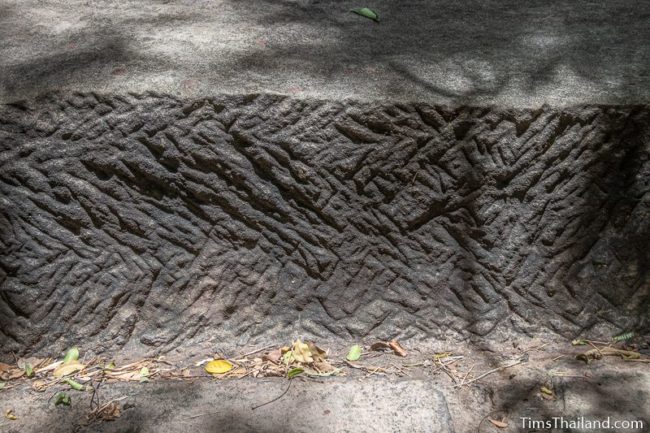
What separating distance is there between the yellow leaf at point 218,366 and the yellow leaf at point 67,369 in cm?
38

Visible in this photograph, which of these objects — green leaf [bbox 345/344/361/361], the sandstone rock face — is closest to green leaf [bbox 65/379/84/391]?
the sandstone rock face

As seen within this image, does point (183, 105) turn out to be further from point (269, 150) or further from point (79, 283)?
point (79, 283)

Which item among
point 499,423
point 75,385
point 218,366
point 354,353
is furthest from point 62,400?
point 499,423

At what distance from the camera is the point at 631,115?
84.9 inches

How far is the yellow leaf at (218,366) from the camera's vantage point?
83.3 inches

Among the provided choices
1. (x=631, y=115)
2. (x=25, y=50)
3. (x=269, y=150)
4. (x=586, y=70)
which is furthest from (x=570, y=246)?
(x=25, y=50)

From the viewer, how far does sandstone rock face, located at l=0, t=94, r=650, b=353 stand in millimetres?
2131

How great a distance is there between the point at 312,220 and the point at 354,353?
16.7 inches

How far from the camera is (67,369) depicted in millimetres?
2125

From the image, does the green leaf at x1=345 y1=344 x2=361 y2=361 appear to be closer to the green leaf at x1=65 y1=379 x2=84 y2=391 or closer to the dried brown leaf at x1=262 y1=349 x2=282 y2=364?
the dried brown leaf at x1=262 y1=349 x2=282 y2=364

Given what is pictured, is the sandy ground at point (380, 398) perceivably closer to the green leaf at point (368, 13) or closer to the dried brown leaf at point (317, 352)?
the dried brown leaf at point (317, 352)

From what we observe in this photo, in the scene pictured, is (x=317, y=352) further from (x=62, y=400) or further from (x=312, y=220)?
(x=62, y=400)

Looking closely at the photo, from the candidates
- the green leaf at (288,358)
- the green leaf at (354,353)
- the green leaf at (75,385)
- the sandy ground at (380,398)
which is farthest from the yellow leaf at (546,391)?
the green leaf at (75,385)

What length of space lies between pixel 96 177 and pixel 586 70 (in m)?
1.58
